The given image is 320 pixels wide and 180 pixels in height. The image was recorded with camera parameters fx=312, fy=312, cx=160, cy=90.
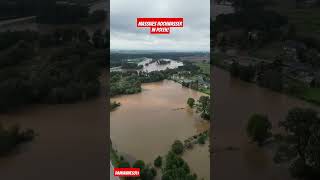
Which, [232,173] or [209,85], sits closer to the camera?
[232,173]

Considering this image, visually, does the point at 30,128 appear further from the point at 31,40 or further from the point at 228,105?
the point at 228,105

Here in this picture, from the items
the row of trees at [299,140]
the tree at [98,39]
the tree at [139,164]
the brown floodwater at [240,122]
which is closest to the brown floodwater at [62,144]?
the tree at [139,164]

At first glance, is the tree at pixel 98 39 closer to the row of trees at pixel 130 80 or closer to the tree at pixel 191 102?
the row of trees at pixel 130 80

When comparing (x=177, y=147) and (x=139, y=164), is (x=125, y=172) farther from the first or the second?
(x=177, y=147)

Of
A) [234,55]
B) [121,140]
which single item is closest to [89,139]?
[121,140]

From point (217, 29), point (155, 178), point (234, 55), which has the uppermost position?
point (217, 29)

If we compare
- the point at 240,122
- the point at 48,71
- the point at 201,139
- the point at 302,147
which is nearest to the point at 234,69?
the point at 240,122

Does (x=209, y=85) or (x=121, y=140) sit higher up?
(x=209, y=85)
